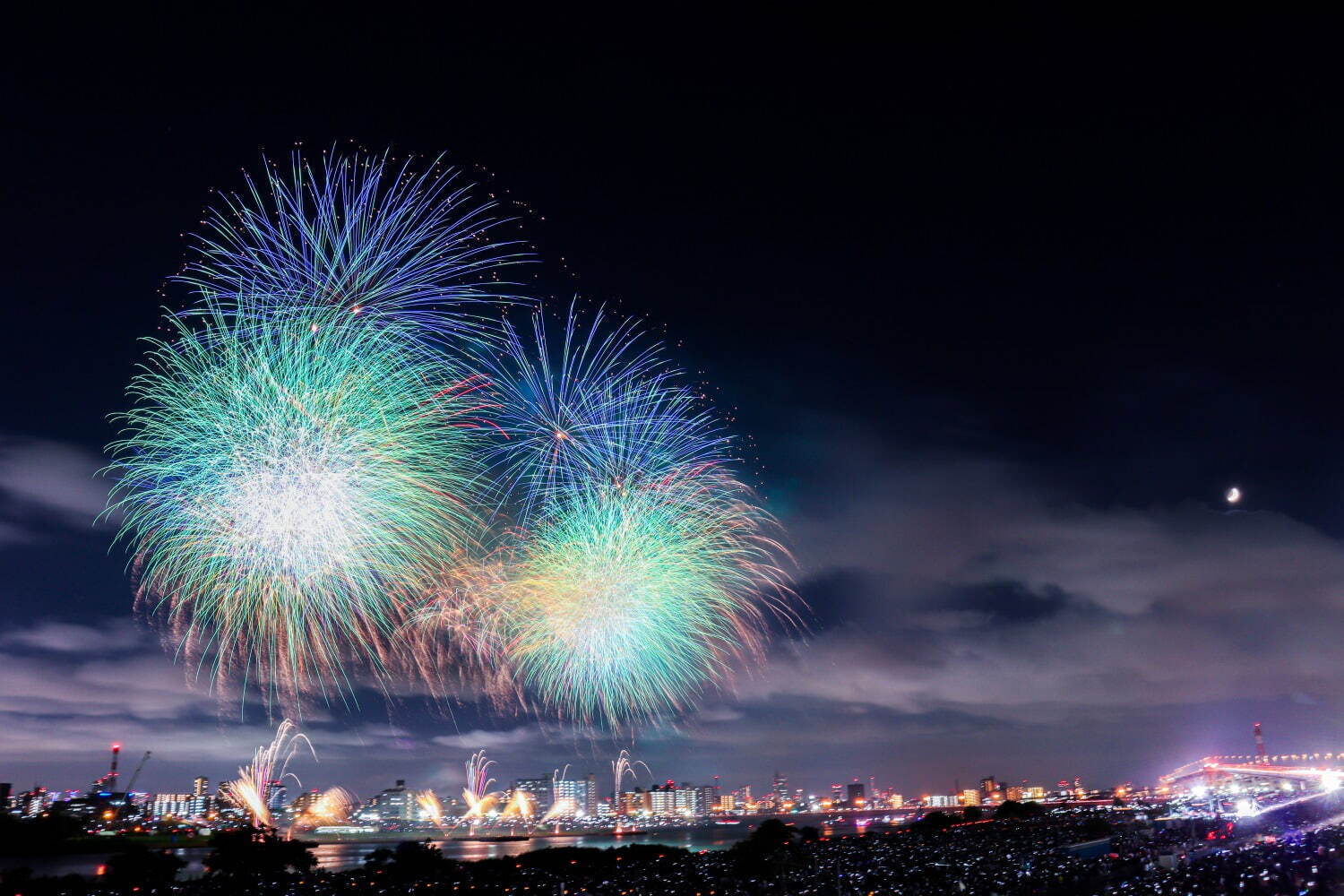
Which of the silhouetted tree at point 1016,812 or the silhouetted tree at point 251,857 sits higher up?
the silhouetted tree at point 251,857

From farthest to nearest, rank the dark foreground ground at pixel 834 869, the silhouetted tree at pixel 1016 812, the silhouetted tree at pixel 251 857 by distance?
the silhouetted tree at pixel 1016 812 < the silhouetted tree at pixel 251 857 < the dark foreground ground at pixel 834 869

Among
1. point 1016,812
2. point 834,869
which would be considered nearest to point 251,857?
point 834,869

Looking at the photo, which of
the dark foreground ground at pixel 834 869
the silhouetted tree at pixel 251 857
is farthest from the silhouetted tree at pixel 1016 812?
the silhouetted tree at pixel 251 857

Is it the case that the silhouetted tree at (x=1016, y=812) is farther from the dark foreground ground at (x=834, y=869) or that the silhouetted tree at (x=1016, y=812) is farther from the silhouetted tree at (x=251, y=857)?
the silhouetted tree at (x=251, y=857)

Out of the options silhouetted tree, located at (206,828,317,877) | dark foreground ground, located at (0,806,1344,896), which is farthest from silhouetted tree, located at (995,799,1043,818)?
silhouetted tree, located at (206,828,317,877)

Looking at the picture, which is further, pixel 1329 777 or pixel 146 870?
pixel 1329 777

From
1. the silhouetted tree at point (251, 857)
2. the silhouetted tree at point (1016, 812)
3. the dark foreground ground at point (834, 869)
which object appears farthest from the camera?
the silhouetted tree at point (1016, 812)

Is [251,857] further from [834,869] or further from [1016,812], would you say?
[1016,812]

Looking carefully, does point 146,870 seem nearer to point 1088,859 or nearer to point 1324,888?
point 1088,859

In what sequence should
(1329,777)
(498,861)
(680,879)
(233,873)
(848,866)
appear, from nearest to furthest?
(680,879), (848,866), (233,873), (498,861), (1329,777)

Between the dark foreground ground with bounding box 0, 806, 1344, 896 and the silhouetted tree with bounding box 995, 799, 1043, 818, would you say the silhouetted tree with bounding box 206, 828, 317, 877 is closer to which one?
the dark foreground ground with bounding box 0, 806, 1344, 896

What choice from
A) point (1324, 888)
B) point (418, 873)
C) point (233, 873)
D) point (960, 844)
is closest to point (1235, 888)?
point (1324, 888)
